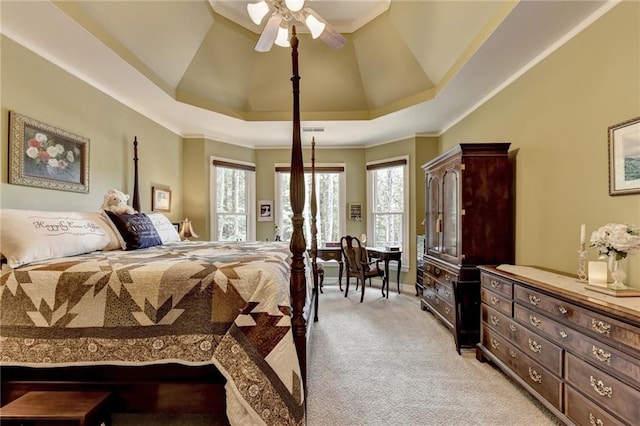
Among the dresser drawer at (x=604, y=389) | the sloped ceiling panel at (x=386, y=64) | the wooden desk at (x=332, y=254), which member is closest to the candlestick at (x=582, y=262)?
the dresser drawer at (x=604, y=389)

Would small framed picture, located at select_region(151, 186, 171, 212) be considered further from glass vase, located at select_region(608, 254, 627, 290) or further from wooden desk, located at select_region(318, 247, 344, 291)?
glass vase, located at select_region(608, 254, 627, 290)

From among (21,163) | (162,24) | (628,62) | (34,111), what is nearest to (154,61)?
(162,24)

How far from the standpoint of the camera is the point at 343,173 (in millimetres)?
5699

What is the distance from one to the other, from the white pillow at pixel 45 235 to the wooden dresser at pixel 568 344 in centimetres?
318

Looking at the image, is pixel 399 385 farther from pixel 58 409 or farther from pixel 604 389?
pixel 58 409

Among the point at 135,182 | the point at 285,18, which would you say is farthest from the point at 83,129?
the point at 285,18

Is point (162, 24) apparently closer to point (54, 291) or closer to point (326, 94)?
point (326, 94)

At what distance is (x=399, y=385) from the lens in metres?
2.23

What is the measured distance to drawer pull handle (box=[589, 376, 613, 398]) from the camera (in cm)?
141

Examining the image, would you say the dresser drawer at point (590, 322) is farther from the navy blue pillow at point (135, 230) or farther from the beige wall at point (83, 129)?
the beige wall at point (83, 129)

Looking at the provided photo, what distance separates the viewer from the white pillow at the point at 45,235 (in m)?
1.71

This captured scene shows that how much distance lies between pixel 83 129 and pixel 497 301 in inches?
168

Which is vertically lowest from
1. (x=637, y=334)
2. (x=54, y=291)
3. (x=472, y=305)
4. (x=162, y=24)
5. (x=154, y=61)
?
(x=472, y=305)

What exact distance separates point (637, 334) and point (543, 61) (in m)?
2.33
